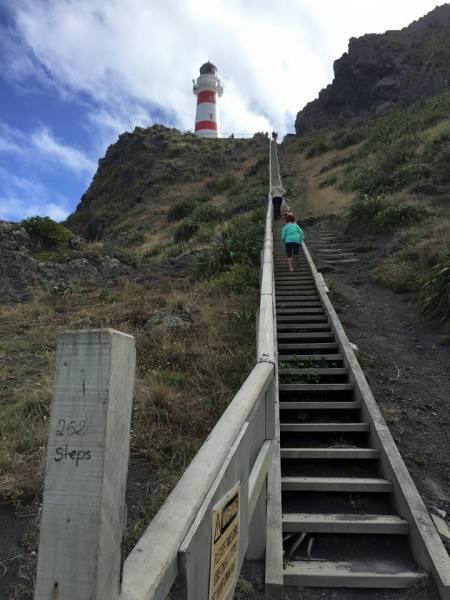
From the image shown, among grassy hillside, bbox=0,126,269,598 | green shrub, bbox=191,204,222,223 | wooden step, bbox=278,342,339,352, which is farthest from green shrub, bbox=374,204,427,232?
green shrub, bbox=191,204,222,223

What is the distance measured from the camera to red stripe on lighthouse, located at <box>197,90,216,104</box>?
65.0 metres

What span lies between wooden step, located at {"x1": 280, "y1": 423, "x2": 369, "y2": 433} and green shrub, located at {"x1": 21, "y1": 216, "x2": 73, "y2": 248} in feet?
43.2

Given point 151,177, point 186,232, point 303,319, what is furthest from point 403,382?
point 151,177

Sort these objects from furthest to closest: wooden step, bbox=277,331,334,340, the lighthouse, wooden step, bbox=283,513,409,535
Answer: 1. the lighthouse
2. wooden step, bbox=277,331,334,340
3. wooden step, bbox=283,513,409,535

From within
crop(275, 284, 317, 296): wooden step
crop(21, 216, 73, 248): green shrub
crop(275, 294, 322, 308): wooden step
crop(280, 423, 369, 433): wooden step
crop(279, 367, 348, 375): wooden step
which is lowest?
crop(280, 423, 369, 433): wooden step

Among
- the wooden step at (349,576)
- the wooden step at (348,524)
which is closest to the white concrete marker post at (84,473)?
the wooden step at (349,576)

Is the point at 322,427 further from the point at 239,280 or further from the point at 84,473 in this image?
the point at 239,280

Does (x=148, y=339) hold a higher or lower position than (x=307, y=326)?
lower

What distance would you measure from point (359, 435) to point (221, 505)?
13.0 ft

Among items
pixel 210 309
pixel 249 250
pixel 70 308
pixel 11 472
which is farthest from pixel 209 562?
pixel 249 250

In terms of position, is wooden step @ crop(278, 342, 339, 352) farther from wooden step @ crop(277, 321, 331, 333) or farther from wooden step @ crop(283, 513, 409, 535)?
wooden step @ crop(283, 513, 409, 535)

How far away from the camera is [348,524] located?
13.6 feet

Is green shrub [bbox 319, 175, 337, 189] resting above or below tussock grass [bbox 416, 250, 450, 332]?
above

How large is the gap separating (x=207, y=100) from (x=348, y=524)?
67286 millimetres
